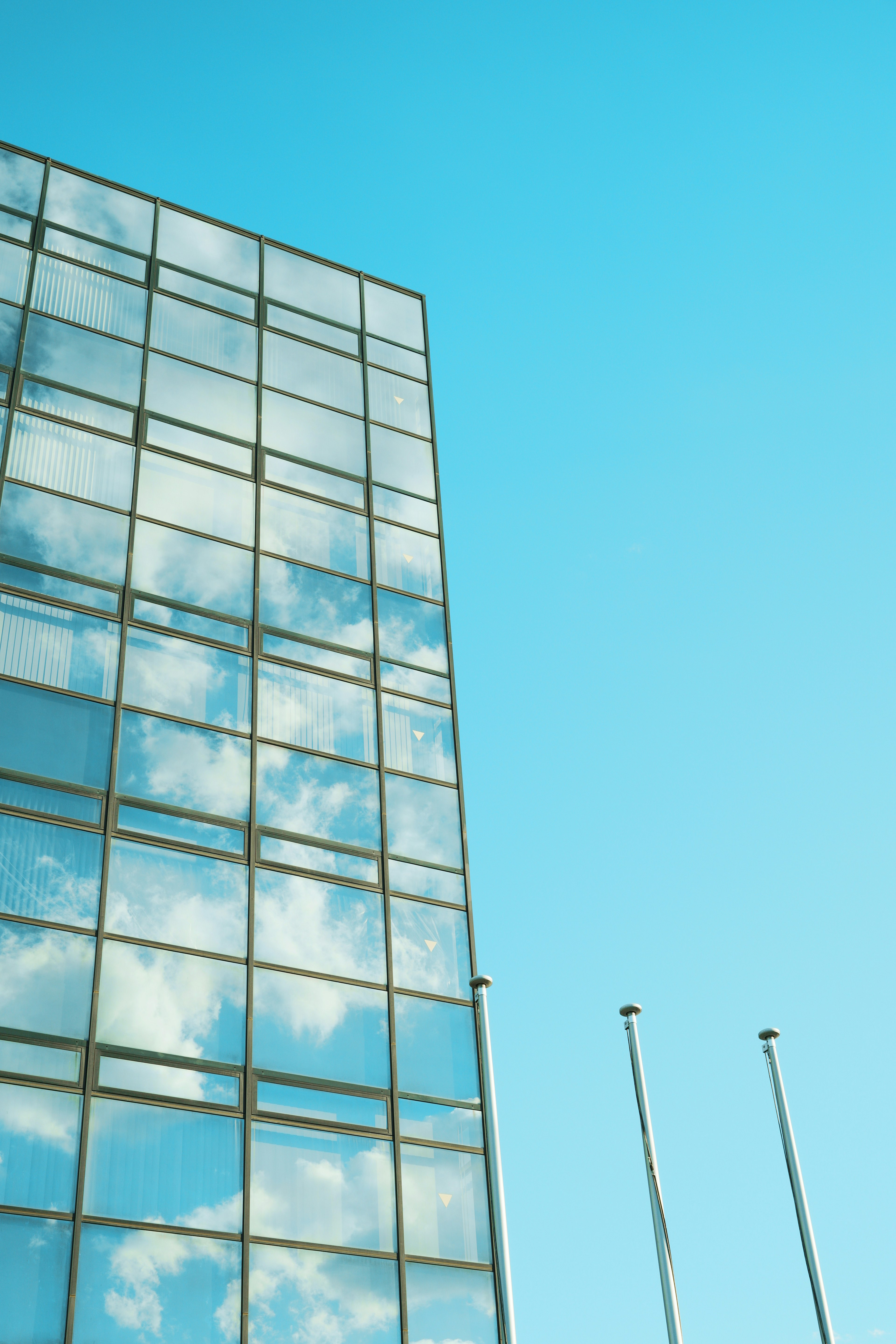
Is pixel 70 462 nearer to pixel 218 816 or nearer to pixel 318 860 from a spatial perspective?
pixel 218 816

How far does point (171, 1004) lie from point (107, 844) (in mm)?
2872

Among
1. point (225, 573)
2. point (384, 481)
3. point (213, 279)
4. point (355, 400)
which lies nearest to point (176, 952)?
point (225, 573)

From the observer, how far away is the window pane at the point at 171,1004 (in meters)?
20.2

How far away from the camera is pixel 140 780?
22.7 meters

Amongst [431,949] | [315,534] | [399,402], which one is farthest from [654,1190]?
[399,402]

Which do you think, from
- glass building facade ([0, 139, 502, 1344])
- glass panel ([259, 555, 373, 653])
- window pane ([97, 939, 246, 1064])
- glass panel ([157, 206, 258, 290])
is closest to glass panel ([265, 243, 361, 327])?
glass building facade ([0, 139, 502, 1344])

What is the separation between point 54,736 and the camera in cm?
2234

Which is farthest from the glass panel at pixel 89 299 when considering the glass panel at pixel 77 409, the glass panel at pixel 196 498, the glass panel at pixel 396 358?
the glass panel at pixel 396 358

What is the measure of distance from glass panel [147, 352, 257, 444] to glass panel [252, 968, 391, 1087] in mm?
12194

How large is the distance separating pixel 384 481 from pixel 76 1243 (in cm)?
1721

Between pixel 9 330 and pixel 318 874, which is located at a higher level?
pixel 9 330

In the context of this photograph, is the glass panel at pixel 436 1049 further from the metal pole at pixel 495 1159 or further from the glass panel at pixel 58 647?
the glass panel at pixel 58 647

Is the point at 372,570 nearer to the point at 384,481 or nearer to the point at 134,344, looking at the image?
the point at 384,481

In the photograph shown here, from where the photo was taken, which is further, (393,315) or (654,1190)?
(393,315)
